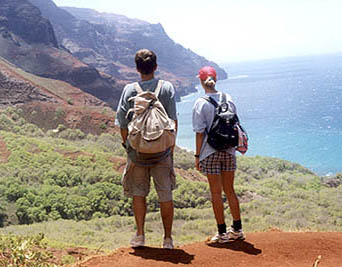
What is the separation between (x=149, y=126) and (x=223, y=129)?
0.90m

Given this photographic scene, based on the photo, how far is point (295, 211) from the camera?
13875 millimetres

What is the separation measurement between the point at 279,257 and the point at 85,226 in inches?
296

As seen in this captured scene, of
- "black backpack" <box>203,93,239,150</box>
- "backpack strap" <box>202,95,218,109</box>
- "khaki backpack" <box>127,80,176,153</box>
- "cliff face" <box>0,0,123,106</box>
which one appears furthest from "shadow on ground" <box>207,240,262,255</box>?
"cliff face" <box>0,0,123,106</box>

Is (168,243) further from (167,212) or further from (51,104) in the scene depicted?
(51,104)

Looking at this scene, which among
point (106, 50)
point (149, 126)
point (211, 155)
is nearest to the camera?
point (149, 126)

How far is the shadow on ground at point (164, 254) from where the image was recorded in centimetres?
474

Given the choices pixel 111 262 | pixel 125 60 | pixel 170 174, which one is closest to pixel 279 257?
pixel 170 174

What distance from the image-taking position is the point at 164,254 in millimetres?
4863

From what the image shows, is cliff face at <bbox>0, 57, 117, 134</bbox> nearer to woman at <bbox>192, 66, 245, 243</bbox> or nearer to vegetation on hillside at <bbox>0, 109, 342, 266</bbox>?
vegetation on hillside at <bbox>0, 109, 342, 266</bbox>

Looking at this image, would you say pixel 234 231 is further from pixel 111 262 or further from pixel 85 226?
pixel 85 226

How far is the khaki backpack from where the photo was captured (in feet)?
15.4

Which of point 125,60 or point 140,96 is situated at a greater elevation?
point 125,60

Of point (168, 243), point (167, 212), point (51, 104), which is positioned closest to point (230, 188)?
point (167, 212)

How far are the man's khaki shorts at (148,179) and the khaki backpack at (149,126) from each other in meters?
0.25
